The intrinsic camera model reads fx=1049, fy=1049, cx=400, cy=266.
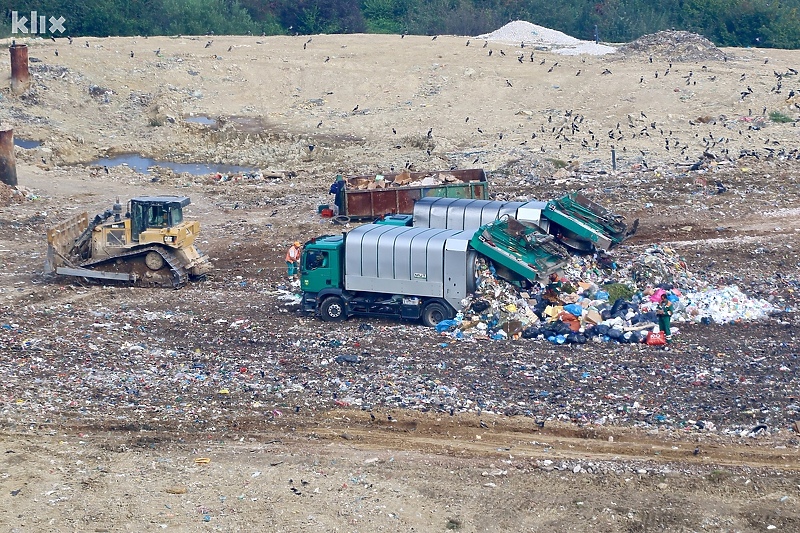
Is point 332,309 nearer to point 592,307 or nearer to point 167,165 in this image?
point 592,307

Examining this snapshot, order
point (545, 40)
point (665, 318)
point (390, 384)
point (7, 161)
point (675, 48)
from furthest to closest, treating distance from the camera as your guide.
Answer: point (545, 40)
point (675, 48)
point (7, 161)
point (665, 318)
point (390, 384)

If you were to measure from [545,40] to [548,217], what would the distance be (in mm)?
30973

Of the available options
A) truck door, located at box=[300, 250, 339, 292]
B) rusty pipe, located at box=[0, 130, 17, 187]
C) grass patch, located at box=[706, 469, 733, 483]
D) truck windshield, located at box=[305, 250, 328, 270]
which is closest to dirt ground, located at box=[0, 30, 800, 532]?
grass patch, located at box=[706, 469, 733, 483]

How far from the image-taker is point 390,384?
15.0 metres

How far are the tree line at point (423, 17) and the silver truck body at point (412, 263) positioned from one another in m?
39.7

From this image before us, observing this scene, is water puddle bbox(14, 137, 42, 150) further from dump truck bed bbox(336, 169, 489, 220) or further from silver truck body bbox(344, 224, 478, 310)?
silver truck body bbox(344, 224, 478, 310)

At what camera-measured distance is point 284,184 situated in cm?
3150

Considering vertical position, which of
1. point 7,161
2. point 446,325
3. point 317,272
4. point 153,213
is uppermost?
point 7,161

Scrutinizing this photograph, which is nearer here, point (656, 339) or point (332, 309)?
point (656, 339)

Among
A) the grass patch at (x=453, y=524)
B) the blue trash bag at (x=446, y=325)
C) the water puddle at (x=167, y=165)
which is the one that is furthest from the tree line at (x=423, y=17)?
the grass patch at (x=453, y=524)

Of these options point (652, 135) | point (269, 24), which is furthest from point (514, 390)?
point (269, 24)

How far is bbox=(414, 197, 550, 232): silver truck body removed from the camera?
66.7 feet

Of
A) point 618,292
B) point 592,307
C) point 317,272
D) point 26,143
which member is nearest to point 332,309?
point 317,272

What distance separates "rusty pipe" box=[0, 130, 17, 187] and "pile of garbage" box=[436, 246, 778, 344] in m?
17.4
